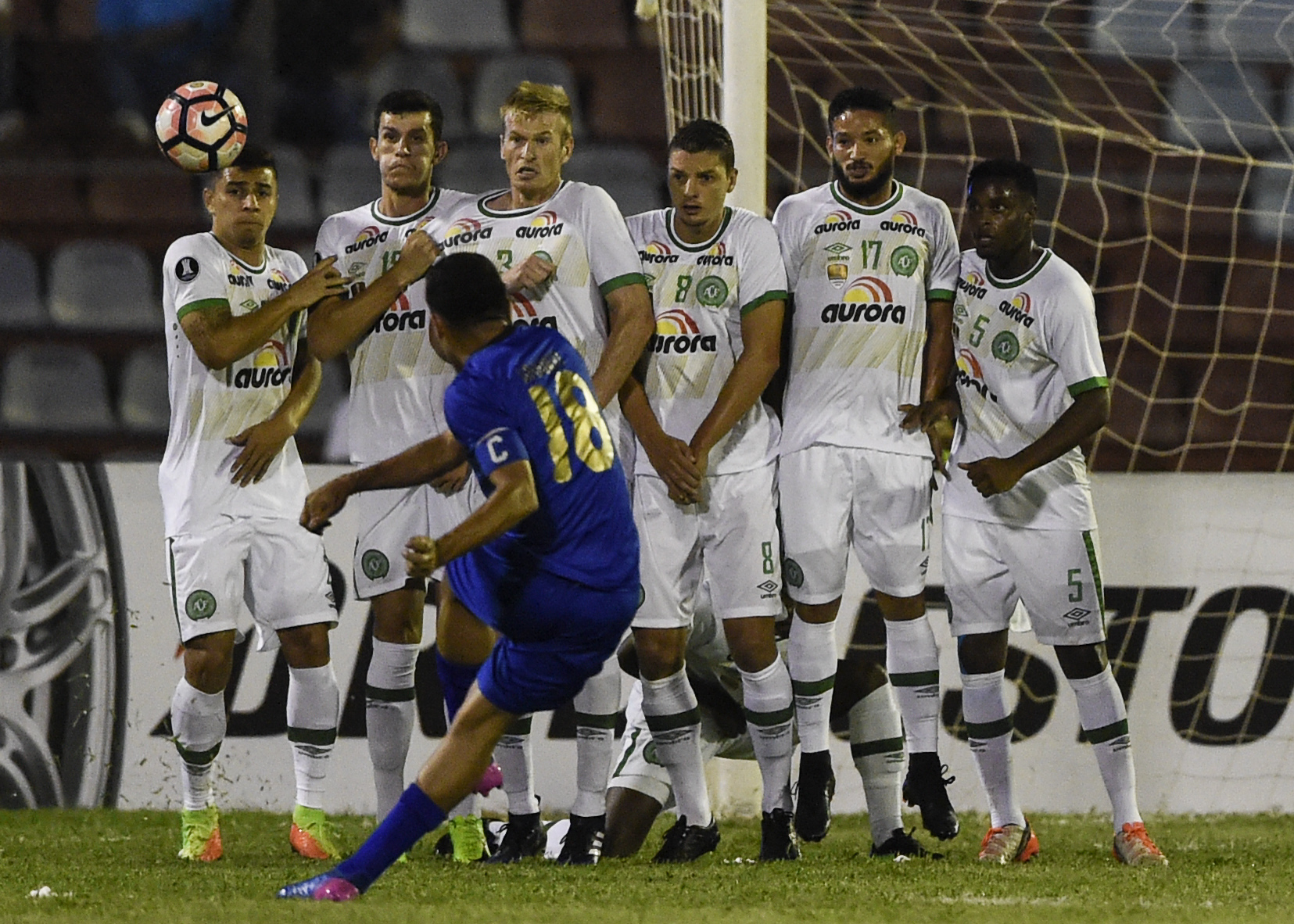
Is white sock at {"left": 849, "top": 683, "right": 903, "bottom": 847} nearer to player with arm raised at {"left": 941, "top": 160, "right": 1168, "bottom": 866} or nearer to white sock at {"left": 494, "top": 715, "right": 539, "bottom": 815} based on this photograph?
player with arm raised at {"left": 941, "top": 160, "right": 1168, "bottom": 866}

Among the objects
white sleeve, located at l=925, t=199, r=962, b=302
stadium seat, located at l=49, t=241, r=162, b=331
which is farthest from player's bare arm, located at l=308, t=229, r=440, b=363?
stadium seat, located at l=49, t=241, r=162, b=331

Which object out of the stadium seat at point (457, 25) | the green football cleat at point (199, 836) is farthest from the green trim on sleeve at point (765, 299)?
the stadium seat at point (457, 25)

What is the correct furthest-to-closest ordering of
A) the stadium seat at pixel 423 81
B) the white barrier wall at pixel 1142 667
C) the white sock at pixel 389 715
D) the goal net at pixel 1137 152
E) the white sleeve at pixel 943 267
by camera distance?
the stadium seat at pixel 423 81
the goal net at pixel 1137 152
the white barrier wall at pixel 1142 667
the white sleeve at pixel 943 267
the white sock at pixel 389 715

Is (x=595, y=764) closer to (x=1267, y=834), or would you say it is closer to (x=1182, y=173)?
(x=1267, y=834)

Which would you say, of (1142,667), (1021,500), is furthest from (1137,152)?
(1021,500)

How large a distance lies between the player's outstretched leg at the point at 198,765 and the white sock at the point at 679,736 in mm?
1340

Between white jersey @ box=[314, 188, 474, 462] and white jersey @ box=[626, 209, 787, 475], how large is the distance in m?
0.67

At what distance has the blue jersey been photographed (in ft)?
13.0

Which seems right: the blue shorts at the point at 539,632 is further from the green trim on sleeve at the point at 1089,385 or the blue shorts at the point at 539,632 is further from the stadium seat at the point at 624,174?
the stadium seat at the point at 624,174

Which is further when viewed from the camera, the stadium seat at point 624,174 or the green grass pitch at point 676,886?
the stadium seat at point 624,174

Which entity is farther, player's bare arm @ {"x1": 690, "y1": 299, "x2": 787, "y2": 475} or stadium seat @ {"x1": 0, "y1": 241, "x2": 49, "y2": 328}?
stadium seat @ {"x1": 0, "y1": 241, "x2": 49, "y2": 328}

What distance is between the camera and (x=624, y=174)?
9.15 m

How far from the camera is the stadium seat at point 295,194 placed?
904 cm

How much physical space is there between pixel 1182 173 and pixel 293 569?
5.98 metres
